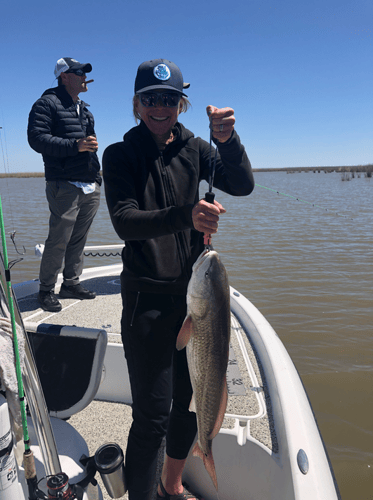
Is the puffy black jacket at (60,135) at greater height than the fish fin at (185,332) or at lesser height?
greater

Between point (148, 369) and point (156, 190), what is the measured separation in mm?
915

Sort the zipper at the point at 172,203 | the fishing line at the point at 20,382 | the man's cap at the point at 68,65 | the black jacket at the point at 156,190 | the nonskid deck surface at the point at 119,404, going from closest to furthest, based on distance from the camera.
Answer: the fishing line at the point at 20,382 → the black jacket at the point at 156,190 → the zipper at the point at 172,203 → the nonskid deck surface at the point at 119,404 → the man's cap at the point at 68,65

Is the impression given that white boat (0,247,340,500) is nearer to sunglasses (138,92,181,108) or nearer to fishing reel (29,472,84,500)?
fishing reel (29,472,84,500)

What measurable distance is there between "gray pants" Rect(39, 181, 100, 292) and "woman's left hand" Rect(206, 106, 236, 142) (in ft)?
8.48

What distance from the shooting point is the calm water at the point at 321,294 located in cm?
389

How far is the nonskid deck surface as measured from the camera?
2377 mm

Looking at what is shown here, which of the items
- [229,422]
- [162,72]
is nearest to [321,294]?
[229,422]

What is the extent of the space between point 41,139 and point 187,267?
2.53 metres

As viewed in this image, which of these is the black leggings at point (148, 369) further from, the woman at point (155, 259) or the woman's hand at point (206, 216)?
the woman's hand at point (206, 216)

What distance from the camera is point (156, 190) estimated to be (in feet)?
6.39

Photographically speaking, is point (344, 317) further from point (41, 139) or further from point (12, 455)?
point (12, 455)

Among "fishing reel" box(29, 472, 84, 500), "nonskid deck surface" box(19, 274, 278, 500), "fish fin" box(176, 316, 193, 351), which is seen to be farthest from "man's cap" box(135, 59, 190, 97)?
"nonskid deck surface" box(19, 274, 278, 500)

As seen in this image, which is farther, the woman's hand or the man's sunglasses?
the man's sunglasses

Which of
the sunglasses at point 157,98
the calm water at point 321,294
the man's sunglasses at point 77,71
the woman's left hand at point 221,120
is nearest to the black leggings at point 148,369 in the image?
the woman's left hand at point 221,120
